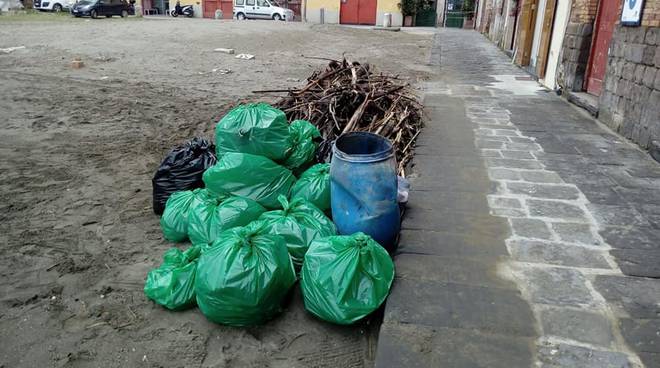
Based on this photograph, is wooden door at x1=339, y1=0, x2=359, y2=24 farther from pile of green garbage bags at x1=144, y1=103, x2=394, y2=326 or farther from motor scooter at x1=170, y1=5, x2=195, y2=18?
pile of green garbage bags at x1=144, y1=103, x2=394, y2=326

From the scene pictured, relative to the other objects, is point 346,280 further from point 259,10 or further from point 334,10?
point 334,10

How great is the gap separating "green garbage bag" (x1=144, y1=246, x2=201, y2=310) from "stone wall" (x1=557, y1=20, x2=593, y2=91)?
753 cm

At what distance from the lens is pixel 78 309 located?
9.64ft

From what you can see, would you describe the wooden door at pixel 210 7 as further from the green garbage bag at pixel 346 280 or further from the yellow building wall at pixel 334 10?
the green garbage bag at pixel 346 280

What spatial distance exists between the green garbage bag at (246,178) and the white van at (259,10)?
30.6 metres

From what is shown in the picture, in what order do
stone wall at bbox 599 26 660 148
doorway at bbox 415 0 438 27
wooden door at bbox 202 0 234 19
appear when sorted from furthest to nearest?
wooden door at bbox 202 0 234 19 → doorway at bbox 415 0 438 27 → stone wall at bbox 599 26 660 148

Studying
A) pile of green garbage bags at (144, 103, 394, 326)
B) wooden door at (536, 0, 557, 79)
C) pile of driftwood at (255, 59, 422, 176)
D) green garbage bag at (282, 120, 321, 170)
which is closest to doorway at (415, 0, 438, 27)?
wooden door at (536, 0, 557, 79)

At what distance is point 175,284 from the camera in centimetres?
289

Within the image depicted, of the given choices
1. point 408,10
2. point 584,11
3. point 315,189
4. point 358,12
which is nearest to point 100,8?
point 358,12

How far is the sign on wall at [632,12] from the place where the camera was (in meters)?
5.81

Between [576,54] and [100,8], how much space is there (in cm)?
2758

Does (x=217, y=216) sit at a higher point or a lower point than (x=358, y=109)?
lower

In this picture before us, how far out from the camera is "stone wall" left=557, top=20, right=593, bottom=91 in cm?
812

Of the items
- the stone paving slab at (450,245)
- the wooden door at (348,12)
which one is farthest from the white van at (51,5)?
the stone paving slab at (450,245)
